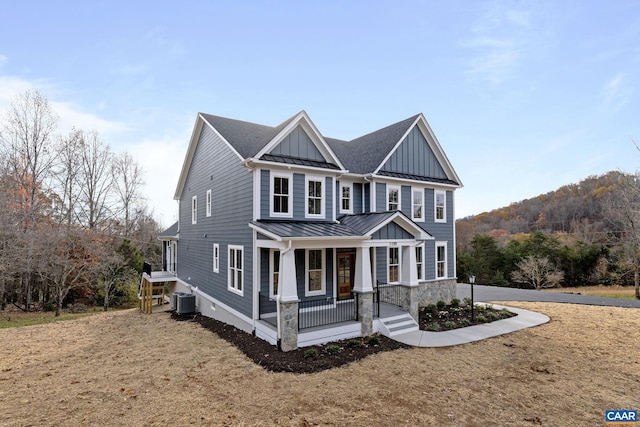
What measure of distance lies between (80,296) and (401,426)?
79.8ft

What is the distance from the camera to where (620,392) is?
6.48m

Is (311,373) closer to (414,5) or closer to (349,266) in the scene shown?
(349,266)

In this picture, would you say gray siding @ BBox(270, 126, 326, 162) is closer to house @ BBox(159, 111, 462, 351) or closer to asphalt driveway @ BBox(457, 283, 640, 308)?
house @ BBox(159, 111, 462, 351)

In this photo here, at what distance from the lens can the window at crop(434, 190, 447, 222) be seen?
15.9 m

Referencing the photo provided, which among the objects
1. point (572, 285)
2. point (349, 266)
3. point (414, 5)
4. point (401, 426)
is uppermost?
point (414, 5)

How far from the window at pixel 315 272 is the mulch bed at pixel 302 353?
243 cm

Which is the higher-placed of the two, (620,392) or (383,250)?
(383,250)

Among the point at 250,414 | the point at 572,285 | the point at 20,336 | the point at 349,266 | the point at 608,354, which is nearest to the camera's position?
the point at 250,414

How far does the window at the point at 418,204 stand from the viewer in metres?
15.1

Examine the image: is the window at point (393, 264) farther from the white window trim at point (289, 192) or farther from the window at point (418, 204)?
the white window trim at point (289, 192)

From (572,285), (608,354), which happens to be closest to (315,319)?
(608,354)

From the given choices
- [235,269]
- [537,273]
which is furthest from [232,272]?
[537,273]

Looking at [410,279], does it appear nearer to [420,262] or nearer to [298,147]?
[420,262]

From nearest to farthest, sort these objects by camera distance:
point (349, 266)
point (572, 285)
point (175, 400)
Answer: point (175, 400) < point (349, 266) < point (572, 285)
